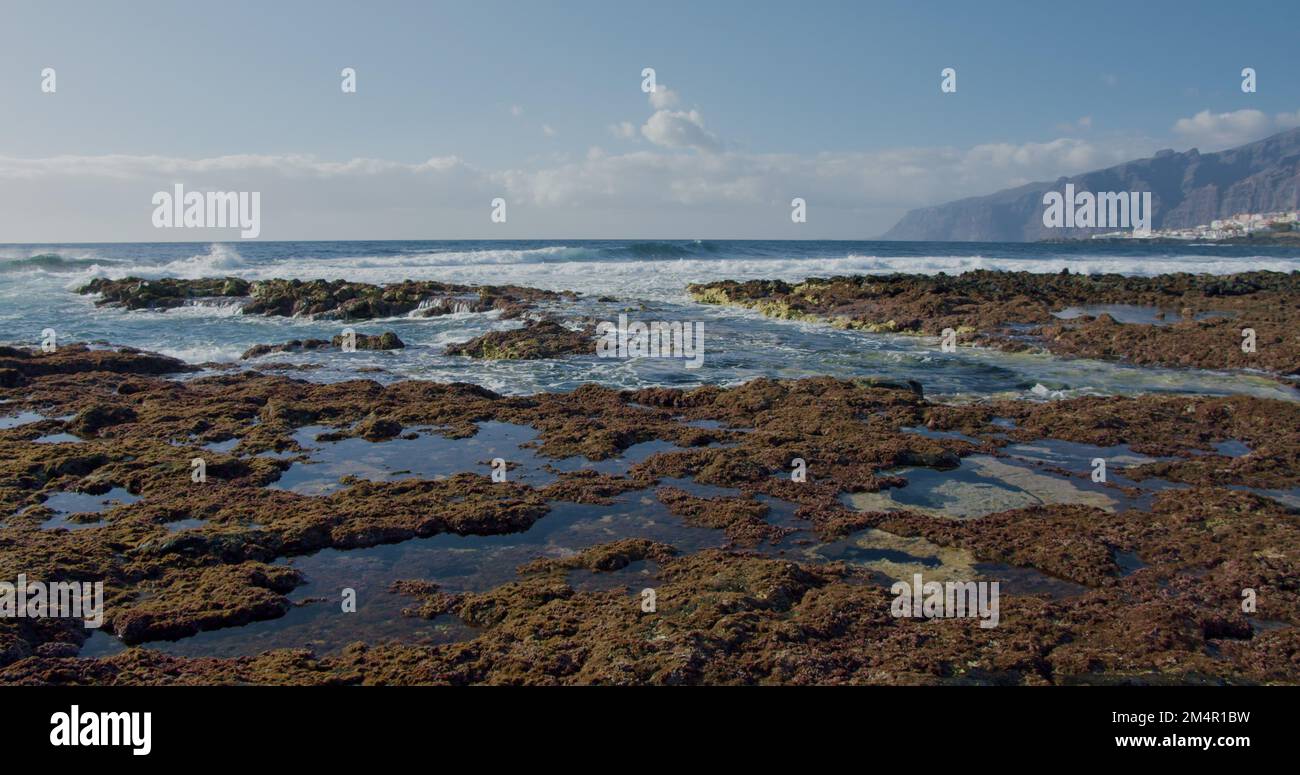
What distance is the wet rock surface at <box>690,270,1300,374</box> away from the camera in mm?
21656

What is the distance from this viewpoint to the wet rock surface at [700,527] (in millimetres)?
6047

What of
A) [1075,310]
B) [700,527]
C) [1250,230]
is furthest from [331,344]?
[1250,230]

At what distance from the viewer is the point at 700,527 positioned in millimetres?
9352

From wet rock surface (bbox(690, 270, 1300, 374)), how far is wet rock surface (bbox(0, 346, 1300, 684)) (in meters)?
7.94

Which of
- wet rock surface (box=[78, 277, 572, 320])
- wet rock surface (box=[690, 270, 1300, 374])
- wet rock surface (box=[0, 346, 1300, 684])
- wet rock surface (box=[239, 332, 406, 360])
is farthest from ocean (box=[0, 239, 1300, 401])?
wet rock surface (box=[0, 346, 1300, 684])

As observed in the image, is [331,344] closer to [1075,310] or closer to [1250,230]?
[1075,310]

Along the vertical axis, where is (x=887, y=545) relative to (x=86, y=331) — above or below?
below

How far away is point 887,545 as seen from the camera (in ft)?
28.6

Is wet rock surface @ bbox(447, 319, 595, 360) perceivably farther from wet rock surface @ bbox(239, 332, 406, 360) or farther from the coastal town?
the coastal town

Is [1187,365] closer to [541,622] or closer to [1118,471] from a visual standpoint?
[1118,471]

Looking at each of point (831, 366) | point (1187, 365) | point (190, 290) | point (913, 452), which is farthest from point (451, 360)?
point (190, 290)

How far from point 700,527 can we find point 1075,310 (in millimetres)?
28487
